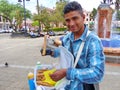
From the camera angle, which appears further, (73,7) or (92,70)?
(73,7)

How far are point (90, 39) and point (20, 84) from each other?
467 centimetres

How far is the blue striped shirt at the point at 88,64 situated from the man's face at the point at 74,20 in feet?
0.21

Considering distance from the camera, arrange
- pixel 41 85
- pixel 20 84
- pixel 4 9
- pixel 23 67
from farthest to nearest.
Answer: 1. pixel 4 9
2. pixel 23 67
3. pixel 20 84
4. pixel 41 85

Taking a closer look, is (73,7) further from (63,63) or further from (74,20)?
(63,63)

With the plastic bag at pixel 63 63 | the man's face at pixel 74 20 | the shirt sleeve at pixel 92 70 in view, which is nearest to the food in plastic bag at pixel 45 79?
the plastic bag at pixel 63 63

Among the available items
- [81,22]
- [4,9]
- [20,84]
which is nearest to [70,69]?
[81,22]

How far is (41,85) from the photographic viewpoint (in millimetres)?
1804

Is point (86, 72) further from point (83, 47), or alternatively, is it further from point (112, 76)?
point (112, 76)

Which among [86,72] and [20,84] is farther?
[20,84]

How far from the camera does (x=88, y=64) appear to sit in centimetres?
176

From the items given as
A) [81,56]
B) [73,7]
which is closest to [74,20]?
[73,7]

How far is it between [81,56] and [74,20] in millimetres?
244

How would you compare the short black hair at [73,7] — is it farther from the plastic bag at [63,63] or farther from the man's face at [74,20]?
the plastic bag at [63,63]

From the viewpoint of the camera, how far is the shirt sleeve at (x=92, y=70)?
1687 mm
